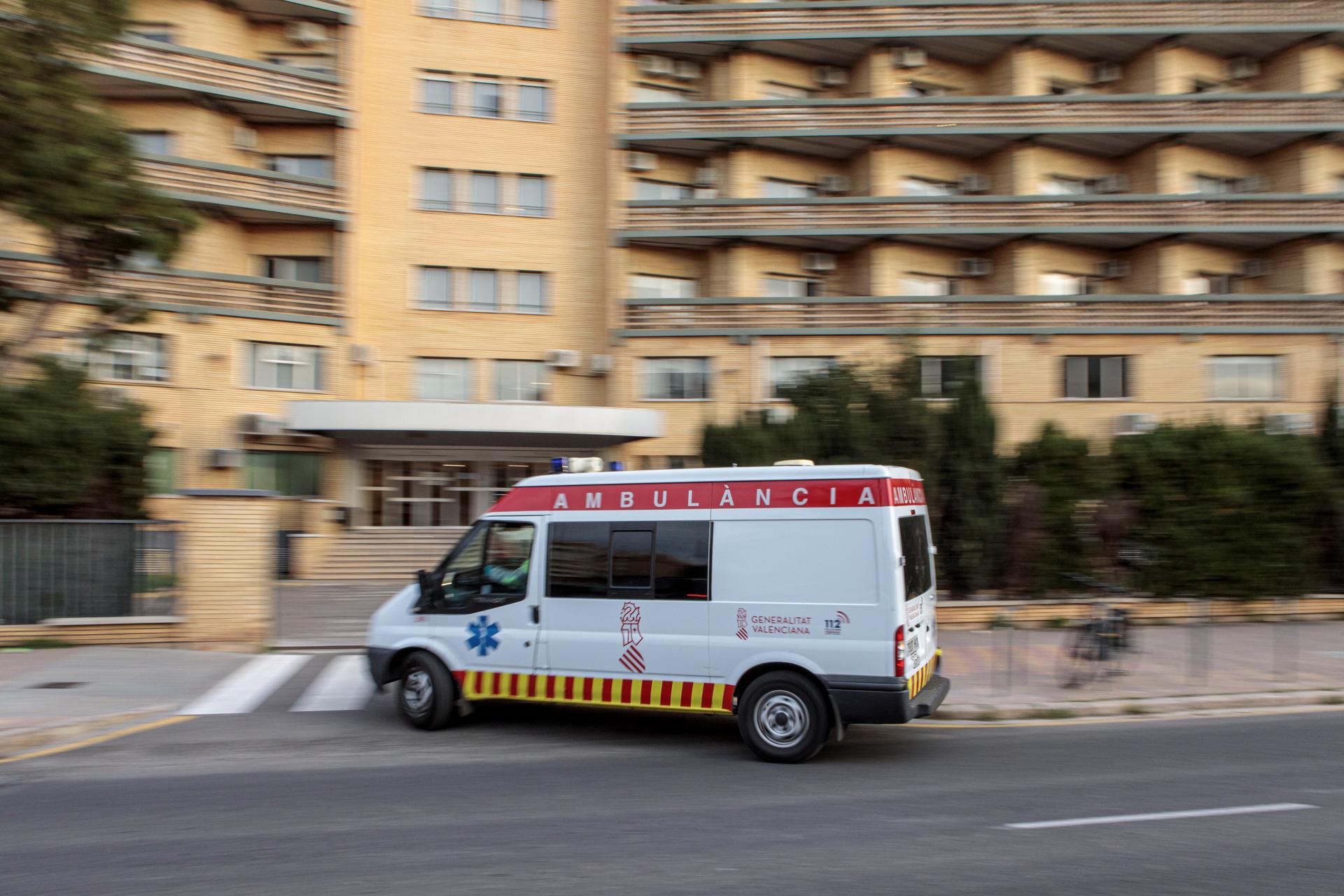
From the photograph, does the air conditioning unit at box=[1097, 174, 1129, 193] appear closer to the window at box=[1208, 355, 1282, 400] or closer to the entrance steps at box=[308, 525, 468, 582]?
the window at box=[1208, 355, 1282, 400]

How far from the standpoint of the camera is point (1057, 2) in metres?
26.2

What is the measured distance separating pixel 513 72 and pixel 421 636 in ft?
73.4

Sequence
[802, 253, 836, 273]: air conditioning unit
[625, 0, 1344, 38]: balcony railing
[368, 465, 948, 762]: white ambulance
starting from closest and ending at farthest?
[368, 465, 948, 762]: white ambulance, [625, 0, 1344, 38]: balcony railing, [802, 253, 836, 273]: air conditioning unit

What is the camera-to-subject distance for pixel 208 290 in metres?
24.0

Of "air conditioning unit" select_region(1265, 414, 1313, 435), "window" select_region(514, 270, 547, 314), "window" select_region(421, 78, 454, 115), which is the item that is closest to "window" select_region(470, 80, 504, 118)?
"window" select_region(421, 78, 454, 115)

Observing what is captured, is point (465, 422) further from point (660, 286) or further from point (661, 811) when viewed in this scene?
point (661, 811)

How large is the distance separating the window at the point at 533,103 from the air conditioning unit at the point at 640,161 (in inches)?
104

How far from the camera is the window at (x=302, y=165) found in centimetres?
2638

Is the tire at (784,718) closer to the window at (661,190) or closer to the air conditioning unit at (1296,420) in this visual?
the air conditioning unit at (1296,420)

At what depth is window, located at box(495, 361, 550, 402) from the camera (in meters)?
26.6

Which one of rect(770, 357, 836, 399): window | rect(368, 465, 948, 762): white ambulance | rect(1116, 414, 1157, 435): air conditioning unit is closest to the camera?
rect(368, 465, 948, 762): white ambulance

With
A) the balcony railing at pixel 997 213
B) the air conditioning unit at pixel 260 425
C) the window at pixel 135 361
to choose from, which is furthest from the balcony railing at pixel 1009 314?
the window at pixel 135 361

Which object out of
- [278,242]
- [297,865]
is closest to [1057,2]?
[278,242]

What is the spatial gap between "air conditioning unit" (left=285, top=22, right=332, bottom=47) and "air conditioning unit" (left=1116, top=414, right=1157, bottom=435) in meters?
24.1
